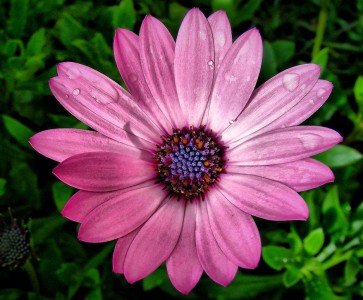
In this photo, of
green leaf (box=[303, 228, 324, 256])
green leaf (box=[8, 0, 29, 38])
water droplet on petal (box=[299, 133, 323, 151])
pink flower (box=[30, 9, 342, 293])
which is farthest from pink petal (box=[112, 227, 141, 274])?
green leaf (box=[8, 0, 29, 38])

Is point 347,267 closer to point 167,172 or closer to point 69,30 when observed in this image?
point 167,172

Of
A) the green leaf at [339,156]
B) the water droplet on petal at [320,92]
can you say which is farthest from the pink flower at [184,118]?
the green leaf at [339,156]

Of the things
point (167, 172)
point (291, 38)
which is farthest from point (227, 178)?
point (291, 38)

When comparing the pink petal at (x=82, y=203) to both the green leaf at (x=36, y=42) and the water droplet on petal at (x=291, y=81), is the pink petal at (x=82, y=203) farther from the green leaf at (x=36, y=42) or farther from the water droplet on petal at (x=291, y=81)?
the green leaf at (x=36, y=42)

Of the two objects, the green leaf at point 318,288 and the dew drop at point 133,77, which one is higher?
the dew drop at point 133,77

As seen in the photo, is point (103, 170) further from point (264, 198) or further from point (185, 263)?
point (264, 198)

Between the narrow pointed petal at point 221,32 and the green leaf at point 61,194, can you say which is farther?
the green leaf at point 61,194
